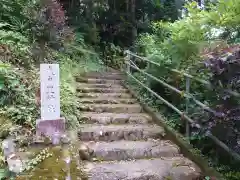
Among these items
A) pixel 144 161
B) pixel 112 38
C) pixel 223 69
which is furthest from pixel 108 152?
pixel 112 38

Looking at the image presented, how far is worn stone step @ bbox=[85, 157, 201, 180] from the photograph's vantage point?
314cm

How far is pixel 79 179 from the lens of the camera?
9.78 feet

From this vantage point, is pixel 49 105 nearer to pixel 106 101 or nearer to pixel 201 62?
pixel 201 62

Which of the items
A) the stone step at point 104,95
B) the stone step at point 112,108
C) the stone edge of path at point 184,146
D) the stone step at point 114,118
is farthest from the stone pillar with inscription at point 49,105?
the stone step at point 104,95

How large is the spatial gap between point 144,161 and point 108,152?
46 cm

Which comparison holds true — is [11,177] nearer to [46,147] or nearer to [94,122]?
[46,147]

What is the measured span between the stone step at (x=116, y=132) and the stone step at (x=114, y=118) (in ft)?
0.56

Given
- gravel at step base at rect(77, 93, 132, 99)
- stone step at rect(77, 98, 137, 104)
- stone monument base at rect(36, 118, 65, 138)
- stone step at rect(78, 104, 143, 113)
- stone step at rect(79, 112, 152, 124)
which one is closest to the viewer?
stone monument base at rect(36, 118, 65, 138)

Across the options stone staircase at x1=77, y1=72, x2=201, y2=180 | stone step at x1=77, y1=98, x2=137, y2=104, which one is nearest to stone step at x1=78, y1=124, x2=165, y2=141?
stone staircase at x1=77, y1=72, x2=201, y2=180

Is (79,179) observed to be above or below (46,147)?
below

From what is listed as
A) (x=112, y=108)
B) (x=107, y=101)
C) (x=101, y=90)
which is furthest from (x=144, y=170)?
(x=101, y=90)

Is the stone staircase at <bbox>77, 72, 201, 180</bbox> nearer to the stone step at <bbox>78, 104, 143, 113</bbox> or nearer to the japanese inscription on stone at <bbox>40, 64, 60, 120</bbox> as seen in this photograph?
the stone step at <bbox>78, 104, 143, 113</bbox>

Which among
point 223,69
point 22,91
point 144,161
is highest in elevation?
point 223,69

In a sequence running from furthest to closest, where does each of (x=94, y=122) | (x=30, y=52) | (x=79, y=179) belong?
(x=30, y=52) < (x=94, y=122) < (x=79, y=179)
